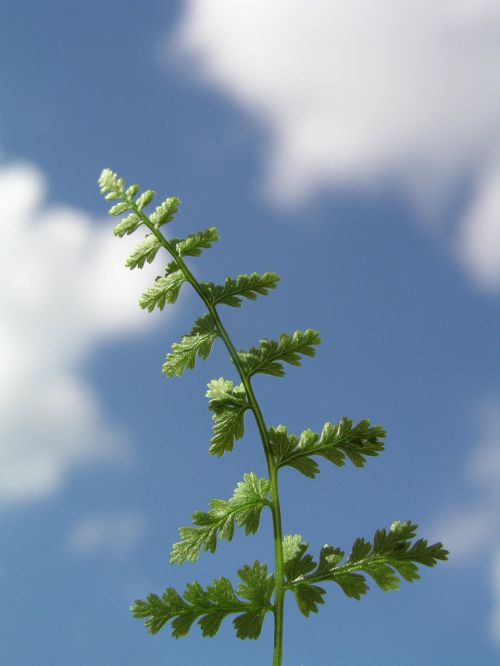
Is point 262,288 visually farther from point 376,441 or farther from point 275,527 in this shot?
point 275,527

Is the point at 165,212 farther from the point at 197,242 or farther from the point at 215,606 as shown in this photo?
the point at 215,606

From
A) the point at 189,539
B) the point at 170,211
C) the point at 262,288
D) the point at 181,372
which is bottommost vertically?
the point at 189,539

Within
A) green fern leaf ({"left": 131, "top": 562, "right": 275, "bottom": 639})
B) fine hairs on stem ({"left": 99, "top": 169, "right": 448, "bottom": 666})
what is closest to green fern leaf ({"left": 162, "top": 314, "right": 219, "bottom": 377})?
fine hairs on stem ({"left": 99, "top": 169, "right": 448, "bottom": 666})

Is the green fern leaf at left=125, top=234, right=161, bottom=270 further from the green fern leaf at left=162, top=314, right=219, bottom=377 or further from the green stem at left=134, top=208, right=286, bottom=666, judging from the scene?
the green fern leaf at left=162, top=314, right=219, bottom=377

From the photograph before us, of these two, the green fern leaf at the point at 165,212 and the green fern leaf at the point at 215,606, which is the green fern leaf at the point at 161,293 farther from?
the green fern leaf at the point at 215,606

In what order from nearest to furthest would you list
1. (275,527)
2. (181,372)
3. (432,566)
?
1. (275,527)
2. (432,566)
3. (181,372)

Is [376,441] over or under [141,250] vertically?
under

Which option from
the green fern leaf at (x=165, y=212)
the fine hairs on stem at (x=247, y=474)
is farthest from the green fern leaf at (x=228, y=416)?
the green fern leaf at (x=165, y=212)

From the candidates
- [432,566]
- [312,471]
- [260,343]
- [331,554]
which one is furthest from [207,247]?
[432,566]
